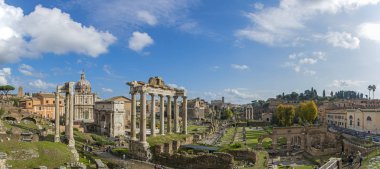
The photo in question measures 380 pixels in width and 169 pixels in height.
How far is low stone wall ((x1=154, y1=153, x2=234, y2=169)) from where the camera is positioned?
32312mm

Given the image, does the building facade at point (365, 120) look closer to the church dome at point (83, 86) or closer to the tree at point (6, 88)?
the church dome at point (83, 86)

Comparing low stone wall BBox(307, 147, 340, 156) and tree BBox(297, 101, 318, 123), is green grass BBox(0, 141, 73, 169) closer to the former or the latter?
low stone wall BBox(307, 147, 340, 156)

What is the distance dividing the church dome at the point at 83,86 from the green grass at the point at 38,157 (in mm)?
57461

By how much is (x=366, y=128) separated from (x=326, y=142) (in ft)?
77.8

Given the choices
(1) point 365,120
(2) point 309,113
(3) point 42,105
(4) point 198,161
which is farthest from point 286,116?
(4) point 198,161

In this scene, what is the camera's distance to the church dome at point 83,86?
305 ft

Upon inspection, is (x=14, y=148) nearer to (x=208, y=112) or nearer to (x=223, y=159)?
(x=223, y=159)

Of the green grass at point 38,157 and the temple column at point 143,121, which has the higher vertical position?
the temple column at point 143,121

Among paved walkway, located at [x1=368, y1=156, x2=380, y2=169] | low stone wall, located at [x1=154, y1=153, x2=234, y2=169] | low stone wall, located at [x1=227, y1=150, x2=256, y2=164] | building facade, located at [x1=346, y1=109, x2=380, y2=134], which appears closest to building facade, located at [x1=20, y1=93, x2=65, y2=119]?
low stone wall, located at [x1=154, y1=153, x2=234, y2=169]

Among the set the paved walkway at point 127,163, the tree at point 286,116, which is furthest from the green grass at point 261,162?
the tree at point 286,116

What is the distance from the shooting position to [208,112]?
185 metres

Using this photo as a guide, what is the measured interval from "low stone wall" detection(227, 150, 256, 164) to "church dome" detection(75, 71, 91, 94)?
63933mm

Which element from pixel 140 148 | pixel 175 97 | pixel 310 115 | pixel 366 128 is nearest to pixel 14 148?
pixel 140 148

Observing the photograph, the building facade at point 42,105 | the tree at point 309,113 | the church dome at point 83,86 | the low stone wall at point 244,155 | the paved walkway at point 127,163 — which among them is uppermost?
the church dome at point 83,86
